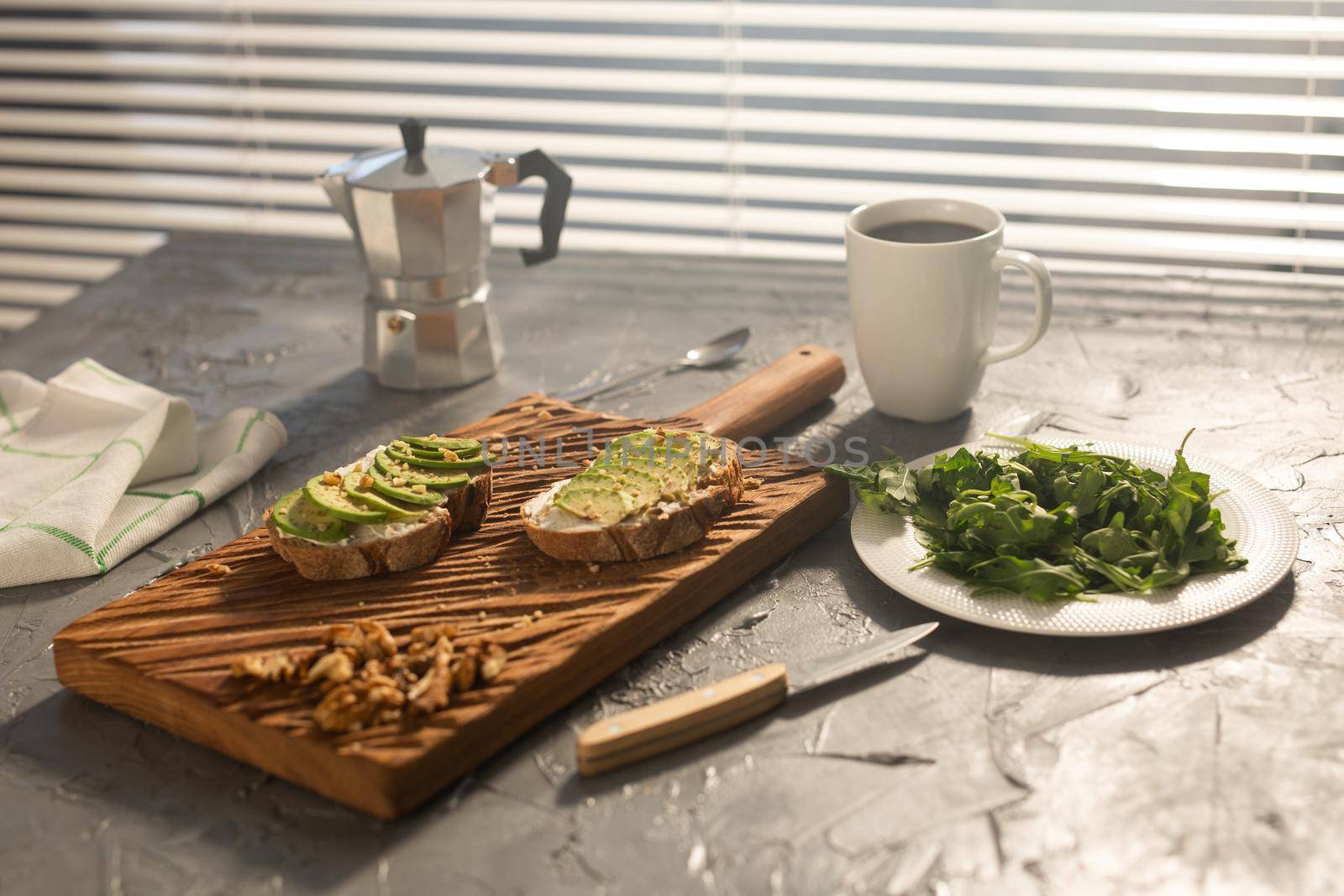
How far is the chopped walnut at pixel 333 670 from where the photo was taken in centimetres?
94

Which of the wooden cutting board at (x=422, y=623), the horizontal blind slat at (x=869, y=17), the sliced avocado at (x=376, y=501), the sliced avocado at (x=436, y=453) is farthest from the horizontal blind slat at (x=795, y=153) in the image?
the sliced avocado at (x=376, y=501)

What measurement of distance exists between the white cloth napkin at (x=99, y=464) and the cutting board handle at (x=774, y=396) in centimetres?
52

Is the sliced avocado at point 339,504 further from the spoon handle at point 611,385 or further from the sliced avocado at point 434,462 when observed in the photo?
the spoon handle at point 611,385

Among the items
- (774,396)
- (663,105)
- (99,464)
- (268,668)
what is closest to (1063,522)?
(774,396)

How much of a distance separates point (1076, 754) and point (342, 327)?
1.33 m

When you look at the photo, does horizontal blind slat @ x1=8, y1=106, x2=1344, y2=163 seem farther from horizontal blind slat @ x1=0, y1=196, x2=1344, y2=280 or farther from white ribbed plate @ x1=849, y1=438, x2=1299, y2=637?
white ribbed plate @ x1=849, y1=438, x2=1299, y2=637

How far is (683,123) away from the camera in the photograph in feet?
7.50

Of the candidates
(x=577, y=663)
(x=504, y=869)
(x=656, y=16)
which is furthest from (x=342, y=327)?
(x=504, y=869)

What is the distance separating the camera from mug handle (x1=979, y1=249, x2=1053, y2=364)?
1.36 meters

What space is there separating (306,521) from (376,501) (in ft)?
0.22

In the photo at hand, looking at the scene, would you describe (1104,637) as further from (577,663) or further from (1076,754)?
(577,663)

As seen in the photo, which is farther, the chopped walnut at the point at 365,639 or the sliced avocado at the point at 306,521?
the sliced avocado at the point at 306,521

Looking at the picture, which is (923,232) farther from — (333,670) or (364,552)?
(333,670)

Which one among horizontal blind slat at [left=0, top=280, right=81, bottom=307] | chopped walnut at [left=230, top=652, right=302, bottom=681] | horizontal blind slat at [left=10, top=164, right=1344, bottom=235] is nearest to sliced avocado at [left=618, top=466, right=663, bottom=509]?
chopped walnut at [left=230, top=652, right=302, bottom=681]
